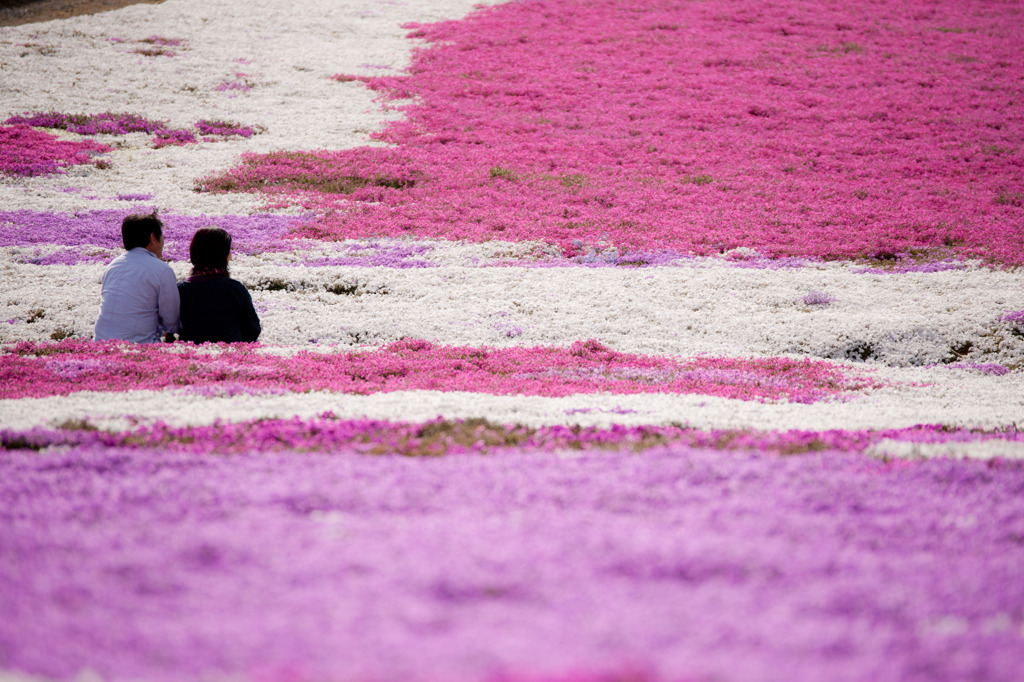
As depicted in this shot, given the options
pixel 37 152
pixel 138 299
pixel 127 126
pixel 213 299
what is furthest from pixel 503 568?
pixel 127 126

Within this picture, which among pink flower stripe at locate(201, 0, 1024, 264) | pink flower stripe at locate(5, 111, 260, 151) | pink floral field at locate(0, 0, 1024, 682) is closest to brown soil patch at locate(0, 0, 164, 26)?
pink floral field at locate(0, 0, 1024, 682)

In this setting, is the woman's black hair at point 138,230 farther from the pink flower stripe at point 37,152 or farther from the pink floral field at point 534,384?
the pink flower stripe at point 37,152

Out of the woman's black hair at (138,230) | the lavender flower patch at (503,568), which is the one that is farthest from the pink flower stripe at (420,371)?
the lavender flower patch at (503,568)

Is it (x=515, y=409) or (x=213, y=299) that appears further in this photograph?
(x=213, y=299)

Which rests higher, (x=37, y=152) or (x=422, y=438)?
(x=37, y=152)

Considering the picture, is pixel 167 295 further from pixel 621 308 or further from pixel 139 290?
pixel 621 308

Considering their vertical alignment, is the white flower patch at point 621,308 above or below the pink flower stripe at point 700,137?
below

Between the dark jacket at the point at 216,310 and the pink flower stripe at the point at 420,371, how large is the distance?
2.28 feet

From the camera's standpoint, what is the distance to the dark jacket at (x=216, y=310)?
15008 mm

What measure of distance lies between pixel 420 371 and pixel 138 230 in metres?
6.18

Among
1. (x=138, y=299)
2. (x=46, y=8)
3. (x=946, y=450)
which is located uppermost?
(x=46, y=8)

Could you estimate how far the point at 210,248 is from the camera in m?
14.4

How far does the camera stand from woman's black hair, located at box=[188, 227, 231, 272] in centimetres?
1435

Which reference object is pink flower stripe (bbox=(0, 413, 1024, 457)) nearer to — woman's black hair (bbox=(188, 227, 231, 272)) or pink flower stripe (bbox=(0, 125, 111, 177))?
woman's black hair (bbox=(188, 227, 231, 272))
